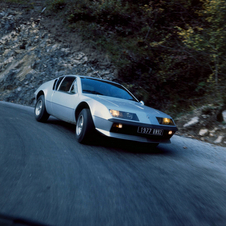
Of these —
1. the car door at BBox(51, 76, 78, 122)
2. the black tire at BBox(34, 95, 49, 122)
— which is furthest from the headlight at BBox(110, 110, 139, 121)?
the black tire at BBox(34, 95, 49, 122)

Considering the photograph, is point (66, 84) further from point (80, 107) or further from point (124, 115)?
point (124, 115)

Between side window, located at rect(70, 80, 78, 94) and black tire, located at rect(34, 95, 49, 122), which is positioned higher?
side window, located at rect(70, 80, 78, 94)

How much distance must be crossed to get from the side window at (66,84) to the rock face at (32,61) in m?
6.20

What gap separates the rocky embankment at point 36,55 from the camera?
522 inches

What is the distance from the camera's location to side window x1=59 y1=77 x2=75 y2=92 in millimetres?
5820

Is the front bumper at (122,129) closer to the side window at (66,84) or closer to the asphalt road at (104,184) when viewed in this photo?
the asphalt road at (104,184)

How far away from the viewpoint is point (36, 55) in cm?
1500

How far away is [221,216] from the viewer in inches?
85.8

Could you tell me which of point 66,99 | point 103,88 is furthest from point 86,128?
point 103,88

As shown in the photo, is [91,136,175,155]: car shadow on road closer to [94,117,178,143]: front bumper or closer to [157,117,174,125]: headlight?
[94,117,178,143]: front bumper

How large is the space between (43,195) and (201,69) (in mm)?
9300

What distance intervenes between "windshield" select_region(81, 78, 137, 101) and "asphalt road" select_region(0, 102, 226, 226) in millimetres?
1224

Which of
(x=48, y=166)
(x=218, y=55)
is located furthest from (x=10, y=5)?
(x=48, y=166)

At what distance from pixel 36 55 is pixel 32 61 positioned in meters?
0.51
